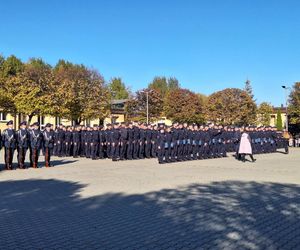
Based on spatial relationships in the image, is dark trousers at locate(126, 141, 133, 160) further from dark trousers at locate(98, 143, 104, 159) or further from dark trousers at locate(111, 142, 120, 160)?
dark trousers at locate(98, 143, 104, 159)

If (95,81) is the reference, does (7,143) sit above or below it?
below

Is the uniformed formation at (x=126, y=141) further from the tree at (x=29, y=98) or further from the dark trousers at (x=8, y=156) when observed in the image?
the tree at (x=29, y=98)

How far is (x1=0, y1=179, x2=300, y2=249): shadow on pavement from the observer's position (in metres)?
6.24

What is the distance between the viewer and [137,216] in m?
8.02

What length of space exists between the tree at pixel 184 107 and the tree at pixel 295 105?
18.3 metres

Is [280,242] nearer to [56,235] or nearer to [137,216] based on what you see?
[137,216]

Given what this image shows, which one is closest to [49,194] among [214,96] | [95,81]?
[95,81]

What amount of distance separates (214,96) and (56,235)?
59.9m

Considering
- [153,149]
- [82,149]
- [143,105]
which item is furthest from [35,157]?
[143,105]

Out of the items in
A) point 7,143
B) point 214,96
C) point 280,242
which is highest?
point 214,96

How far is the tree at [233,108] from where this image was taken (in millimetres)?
62188

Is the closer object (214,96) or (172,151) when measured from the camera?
(172,151)

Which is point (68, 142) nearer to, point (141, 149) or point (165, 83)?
point (141, 149)

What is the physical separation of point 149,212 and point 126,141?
1347cm
